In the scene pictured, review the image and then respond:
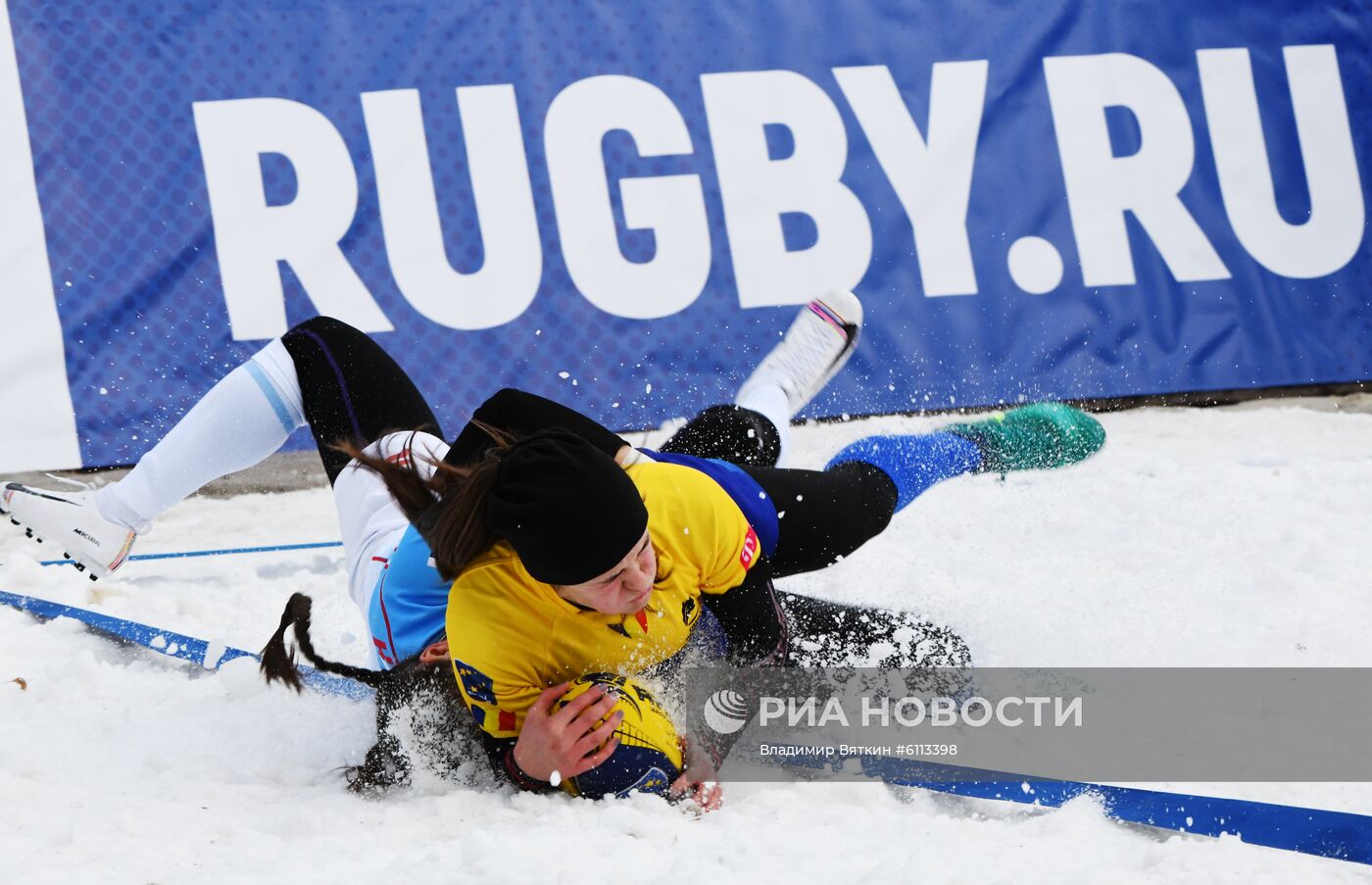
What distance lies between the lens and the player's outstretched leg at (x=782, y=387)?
9.28 ft

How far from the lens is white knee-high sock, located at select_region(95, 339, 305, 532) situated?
2.61 m

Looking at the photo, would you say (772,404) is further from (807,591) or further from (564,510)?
(564,510)

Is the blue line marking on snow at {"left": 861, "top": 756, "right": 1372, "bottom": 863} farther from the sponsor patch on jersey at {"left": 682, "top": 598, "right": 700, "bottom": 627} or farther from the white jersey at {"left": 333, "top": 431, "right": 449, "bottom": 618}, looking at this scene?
the white jersey at {"left": 333, "top": 431, "right": 449, "bottom": 618}

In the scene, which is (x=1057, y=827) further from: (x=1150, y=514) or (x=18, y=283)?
(x=18, y=283)

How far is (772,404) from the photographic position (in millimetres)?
3086

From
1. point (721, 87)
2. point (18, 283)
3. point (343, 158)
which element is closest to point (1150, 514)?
point (721, 87)

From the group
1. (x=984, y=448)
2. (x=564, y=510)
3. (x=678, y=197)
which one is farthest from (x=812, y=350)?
(x=564, y=510)

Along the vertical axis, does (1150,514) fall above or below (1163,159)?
below

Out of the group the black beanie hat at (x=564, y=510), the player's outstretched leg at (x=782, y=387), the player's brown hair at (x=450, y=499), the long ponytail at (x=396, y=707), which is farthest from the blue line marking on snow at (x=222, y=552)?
the black beanie hat at (x=564, y=510)

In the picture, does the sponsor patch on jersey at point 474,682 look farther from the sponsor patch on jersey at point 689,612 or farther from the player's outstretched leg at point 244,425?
the player's outstretched leg at point 244,425

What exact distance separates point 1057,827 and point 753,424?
1.15m

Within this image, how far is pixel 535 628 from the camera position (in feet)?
6.62

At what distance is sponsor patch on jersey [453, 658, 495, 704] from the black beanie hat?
25 cm

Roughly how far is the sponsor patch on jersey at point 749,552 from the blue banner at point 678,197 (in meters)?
2.35
